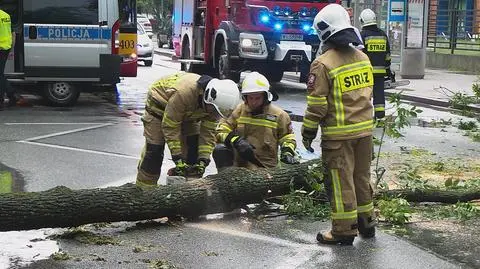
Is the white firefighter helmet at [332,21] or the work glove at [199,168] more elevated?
the white firefighter helmet at [332,21]

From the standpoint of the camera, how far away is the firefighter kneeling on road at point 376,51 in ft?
35.6

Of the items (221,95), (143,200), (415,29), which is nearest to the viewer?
(143,200)

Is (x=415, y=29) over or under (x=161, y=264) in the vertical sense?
over

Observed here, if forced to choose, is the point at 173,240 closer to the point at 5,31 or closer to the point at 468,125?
the point at 468,125

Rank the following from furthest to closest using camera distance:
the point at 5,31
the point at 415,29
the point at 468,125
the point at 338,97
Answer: the point at 415,29
the point at 5,31
the point at 468,125
the point at 338,97

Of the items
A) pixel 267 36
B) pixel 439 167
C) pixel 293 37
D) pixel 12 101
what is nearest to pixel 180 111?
pixel 439 167

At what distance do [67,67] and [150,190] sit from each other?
753 cm

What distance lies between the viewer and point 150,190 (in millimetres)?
5785

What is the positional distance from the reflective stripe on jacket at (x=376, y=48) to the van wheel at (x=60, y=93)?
5.39 metres

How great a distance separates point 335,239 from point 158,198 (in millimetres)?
1346

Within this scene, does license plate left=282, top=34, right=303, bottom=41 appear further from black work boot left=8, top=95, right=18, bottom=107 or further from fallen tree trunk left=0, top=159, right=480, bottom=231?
fallen tree trunk left=0, top=159, right=480, bottom=231

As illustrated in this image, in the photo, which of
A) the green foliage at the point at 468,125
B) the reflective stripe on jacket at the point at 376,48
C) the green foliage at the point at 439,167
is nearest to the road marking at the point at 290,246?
the green foliage at the point at 439,167

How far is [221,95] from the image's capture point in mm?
5840

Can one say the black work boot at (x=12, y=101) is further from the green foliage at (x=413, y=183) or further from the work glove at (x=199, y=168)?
the green foliage at (x=413, y=183)
